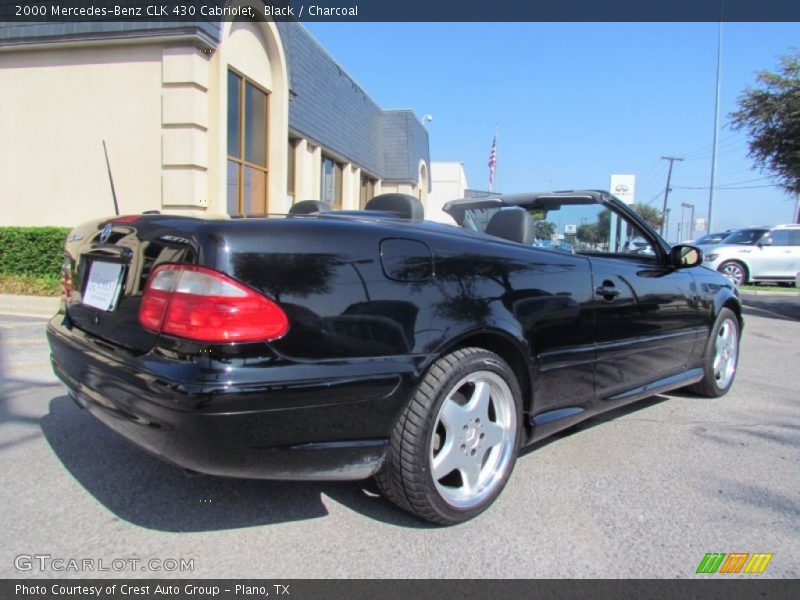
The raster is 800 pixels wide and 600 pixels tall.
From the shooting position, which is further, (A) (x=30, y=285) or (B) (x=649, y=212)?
(B) (x=649, y=212)

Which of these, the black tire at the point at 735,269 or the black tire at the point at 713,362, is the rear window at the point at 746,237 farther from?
the black tire at the point at 713,362

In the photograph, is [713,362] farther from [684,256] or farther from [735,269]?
[735,269]

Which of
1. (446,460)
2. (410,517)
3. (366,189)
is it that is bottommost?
(410,517)

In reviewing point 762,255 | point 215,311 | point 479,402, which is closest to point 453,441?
point 479,402

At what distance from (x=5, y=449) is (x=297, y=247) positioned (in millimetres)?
2340

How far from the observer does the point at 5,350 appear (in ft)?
18.9

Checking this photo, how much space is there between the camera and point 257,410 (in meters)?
2.00

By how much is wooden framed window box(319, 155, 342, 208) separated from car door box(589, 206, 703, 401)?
13307 mm

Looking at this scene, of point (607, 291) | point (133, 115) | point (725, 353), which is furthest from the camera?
point (133, 115)

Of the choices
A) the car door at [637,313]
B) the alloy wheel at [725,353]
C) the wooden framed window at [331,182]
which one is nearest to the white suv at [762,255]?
the wooden framed window at [331,182]

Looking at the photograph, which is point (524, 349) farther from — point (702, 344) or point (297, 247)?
point (702, 344)

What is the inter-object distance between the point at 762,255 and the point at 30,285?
17.4 meters

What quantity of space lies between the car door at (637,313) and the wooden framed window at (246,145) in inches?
340

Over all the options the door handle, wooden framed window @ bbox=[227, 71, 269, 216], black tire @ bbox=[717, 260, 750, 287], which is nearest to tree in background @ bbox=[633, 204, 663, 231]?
black tire @ bbox=[717, 260, 750, 287]
